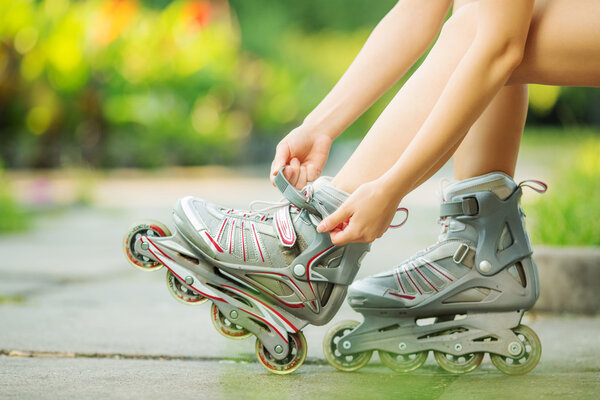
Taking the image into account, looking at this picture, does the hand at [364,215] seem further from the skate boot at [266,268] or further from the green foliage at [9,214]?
the green foliage at [9,214]

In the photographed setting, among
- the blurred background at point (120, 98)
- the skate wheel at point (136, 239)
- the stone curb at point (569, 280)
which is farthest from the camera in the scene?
the blurred background at point (120, 98)

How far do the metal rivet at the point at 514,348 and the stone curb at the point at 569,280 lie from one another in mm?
820

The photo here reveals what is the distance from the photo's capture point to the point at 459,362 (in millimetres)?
1701

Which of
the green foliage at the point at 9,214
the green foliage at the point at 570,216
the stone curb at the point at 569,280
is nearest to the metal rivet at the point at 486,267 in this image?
the stone curb at the point at 569,280

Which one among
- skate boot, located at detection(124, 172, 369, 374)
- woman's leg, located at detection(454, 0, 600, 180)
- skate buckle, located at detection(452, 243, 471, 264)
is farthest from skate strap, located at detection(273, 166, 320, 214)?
woman's leg, located at detection(454, 0, 600, 180)

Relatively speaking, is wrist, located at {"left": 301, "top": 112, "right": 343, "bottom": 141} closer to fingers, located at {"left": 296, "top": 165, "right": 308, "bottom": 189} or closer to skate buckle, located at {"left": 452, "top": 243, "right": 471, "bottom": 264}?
fingers, located at {"left": 296, "top": 165, "right": 308, "bottom": 189}

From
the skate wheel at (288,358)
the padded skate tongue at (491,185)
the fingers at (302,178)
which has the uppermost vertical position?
the fingers at (302,178)

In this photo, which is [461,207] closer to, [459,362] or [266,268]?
[459,362]

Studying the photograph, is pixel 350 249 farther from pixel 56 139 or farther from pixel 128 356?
pixel 56 139

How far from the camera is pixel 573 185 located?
3.36 metres

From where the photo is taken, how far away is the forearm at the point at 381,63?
182 cm

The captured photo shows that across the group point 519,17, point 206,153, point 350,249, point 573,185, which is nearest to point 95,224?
point 573,185

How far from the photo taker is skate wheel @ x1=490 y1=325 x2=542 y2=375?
166 cm

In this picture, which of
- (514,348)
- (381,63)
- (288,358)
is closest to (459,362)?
(514,348)
